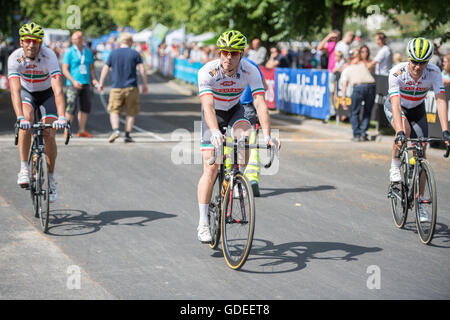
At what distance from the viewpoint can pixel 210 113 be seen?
6.24m

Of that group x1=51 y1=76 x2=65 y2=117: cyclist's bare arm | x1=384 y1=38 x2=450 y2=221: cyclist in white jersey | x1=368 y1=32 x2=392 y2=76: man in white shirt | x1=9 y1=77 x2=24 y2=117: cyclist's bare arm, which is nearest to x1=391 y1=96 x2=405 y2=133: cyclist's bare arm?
x1=384 y1=38 x2=450 y2=221: cyclist in white jersey

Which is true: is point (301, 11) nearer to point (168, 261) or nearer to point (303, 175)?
point (303, 175)

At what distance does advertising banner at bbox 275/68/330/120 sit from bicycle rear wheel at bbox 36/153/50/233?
38.7 feet

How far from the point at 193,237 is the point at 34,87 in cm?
259

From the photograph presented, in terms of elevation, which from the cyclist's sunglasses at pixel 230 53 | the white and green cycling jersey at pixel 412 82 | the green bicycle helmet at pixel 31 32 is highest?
the green bicycle helmet at pixel 31 32

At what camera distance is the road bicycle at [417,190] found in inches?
278

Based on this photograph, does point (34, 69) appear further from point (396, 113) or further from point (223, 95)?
point (396, 113)

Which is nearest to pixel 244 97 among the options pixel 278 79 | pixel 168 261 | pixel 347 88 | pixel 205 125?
pixel 205 125

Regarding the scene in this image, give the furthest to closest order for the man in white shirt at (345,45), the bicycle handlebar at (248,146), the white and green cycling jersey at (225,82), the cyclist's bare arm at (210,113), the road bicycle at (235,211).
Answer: the man in white shirt at (345,45) < the white and green cycling jersey at (225,82) < the cyclist's bare arm at (210,113) < the road bicycle at (235,211) < the bicycle handlebar at (248,146)

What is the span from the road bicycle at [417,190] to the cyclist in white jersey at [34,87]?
12.4ft

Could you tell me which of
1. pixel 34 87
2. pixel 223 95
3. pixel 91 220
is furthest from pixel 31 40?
pixel 223 95

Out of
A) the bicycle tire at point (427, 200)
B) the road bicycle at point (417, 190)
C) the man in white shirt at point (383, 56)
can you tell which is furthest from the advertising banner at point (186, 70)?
the bicycle tire at point (427, 200)

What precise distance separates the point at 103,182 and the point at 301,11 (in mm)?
16287

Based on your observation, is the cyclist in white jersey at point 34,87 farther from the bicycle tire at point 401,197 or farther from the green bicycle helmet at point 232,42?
the bicycle tire at point 401,197
